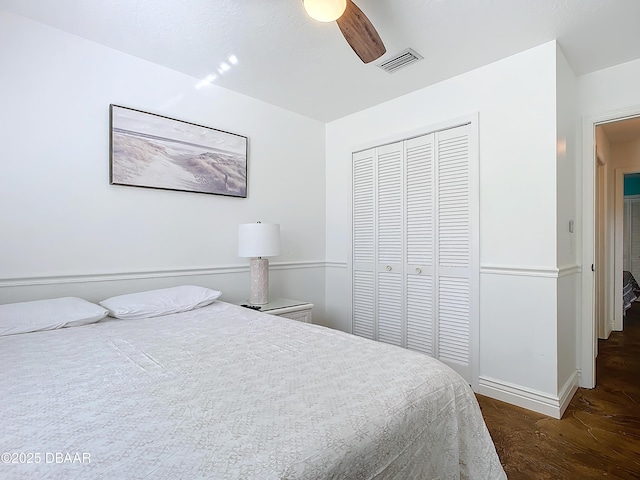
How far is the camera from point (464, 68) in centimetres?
259

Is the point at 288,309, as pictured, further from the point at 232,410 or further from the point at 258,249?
the point at 232,410

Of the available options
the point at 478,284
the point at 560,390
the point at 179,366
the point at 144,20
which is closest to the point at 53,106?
the point at 144,20

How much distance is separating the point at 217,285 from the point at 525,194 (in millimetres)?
2424

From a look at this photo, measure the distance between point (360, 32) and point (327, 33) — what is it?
0.52 m

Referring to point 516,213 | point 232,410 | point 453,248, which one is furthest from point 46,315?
point 516,213

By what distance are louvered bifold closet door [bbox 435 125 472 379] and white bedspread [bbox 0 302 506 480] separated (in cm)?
143

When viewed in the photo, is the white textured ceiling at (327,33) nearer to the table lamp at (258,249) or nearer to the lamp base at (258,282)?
the table lamp at (258,249)

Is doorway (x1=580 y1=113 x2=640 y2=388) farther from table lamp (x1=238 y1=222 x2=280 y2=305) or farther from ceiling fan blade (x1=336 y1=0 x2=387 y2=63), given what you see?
table lamp (x1=238 y1=222 x2=280 y2=305)

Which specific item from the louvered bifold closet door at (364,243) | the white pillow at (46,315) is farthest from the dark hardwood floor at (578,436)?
the white pillow at (46,315)

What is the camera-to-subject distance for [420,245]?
2939mm

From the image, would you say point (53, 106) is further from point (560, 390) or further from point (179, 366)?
point (560, 390)

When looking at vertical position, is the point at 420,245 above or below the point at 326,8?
below

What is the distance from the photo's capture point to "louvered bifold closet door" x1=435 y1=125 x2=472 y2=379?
264 cm

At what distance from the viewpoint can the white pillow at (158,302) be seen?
2006 millimetres
